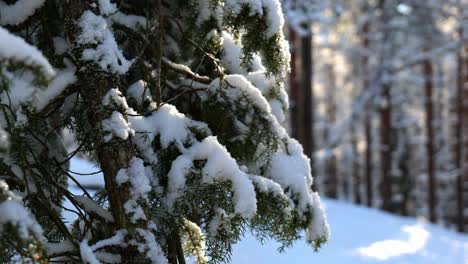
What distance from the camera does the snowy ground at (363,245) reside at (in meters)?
6.43

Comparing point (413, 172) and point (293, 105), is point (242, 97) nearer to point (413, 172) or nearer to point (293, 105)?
point (293, 105)

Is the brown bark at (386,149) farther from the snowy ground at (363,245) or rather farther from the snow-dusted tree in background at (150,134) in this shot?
the snow-dusted tree in background at (150,134)

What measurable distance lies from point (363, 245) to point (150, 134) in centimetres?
610

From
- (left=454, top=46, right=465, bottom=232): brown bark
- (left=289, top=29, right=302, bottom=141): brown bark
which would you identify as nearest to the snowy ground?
(left=289, top=29, right=302, bottom=141): brown bark

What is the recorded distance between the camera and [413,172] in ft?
96.0

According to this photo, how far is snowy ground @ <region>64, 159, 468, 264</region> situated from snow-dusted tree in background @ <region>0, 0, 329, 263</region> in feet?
6.37

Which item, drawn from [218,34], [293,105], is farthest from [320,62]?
[218,34]

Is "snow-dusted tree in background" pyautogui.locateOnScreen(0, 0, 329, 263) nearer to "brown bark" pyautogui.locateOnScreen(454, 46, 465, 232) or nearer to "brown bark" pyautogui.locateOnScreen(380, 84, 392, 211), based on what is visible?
"brown bark" pyautogui.locateOnScreen(380, 84, 392, 211)

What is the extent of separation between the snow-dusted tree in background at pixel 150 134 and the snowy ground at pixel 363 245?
6.37ft

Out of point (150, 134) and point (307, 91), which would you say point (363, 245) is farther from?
point (150, 134)

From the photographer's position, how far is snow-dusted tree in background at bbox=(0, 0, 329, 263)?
317 centimetres

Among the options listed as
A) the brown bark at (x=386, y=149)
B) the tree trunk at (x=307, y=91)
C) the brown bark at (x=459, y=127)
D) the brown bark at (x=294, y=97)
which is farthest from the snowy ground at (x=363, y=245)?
the brown bark at (x=459, y=127)

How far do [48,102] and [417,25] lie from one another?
54.8 ft

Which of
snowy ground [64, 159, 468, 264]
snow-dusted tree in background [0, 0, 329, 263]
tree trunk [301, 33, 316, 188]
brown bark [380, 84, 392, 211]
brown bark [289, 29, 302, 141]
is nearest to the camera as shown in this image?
snow-dusted tree in background [0, 0, 329, 263]
